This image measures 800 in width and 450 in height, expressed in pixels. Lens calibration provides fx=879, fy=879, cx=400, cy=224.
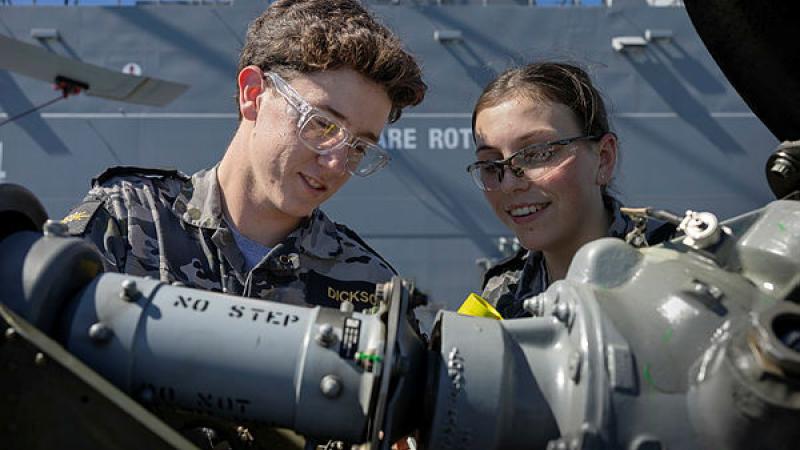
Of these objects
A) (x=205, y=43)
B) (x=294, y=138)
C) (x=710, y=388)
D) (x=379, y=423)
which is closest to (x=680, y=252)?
(x=710, y=388)

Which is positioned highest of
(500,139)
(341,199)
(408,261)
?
(500,139)

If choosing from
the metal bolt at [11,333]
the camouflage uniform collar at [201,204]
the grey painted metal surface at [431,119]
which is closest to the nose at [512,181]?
the camouflage uniform collar at [201,204]

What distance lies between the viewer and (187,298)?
3.27 feet

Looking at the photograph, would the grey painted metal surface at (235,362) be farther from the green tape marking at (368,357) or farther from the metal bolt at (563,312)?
the metal bolt at (563,312)

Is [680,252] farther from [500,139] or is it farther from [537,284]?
[537,284]

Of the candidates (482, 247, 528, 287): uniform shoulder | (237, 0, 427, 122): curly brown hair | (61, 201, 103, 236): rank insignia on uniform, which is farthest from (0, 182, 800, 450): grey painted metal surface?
(482, 247, 528, 287): uniform shoulder

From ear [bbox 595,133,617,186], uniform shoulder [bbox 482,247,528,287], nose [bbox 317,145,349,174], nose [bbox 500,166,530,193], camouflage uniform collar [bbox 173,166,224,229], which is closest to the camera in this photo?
nose [bbox 317,145,349,174]

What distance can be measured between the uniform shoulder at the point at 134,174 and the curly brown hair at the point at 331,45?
0.96 ft

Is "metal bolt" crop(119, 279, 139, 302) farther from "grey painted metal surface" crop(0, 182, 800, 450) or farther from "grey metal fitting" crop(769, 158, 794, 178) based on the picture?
"grey metal fitting" crop(769, 158, 794, 178)

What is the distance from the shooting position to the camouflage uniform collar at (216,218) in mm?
1831

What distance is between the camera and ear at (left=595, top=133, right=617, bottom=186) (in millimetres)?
2035

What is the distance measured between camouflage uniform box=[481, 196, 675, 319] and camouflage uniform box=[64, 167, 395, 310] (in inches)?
12.4

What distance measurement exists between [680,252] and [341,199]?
24.1 feet

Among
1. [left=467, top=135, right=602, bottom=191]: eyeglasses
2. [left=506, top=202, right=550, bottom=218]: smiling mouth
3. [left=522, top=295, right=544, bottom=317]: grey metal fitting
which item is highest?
[left=522, top=295, right=544, bottom=317]: grey metal fitting
